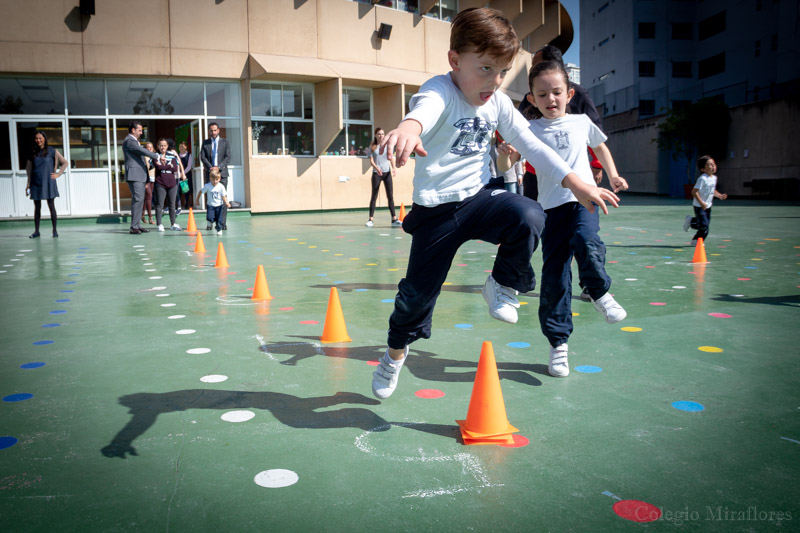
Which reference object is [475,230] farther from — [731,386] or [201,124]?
[201,124]

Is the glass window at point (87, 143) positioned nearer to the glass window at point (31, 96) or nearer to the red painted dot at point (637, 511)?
the glass window at point (31, 96)

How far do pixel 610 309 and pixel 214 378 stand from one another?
2.35 m

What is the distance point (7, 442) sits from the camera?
8.89ft

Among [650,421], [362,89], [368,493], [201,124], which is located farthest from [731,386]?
[362,89]

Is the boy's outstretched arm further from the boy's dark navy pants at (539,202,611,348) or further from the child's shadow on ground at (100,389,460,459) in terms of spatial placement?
the boy's dark navy pants at (539,202,611,348)

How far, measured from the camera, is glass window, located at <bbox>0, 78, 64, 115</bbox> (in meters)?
17.5

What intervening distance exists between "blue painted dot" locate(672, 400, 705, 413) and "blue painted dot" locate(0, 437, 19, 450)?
3.02 meters

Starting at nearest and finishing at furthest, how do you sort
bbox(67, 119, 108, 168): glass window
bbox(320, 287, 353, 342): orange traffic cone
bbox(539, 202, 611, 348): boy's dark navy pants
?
1. bbox(539, 202, 611, 348): boy's dark navy pants
2. bbox(320, 287, 353, 342): orange traffic cone
3. bbox(67, 119, 108, 168): glass window

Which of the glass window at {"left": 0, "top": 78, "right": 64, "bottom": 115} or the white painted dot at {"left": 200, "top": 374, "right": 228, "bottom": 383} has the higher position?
the glass window at {"left": 0, "top": 78, "right": 64, "bottom": 115}

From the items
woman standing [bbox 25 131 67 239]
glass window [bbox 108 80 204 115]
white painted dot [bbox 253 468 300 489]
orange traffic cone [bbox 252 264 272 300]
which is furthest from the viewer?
glass window [bbox 108 80 204 115]

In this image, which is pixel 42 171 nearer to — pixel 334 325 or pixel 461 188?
pixel 334 325

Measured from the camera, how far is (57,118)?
58.6 feet

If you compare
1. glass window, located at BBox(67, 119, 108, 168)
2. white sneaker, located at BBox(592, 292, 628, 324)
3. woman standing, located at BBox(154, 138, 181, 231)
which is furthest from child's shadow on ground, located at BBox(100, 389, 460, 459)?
glass window, located at BBox(67, 119, 108, 168)

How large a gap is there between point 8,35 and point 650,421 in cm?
1907
